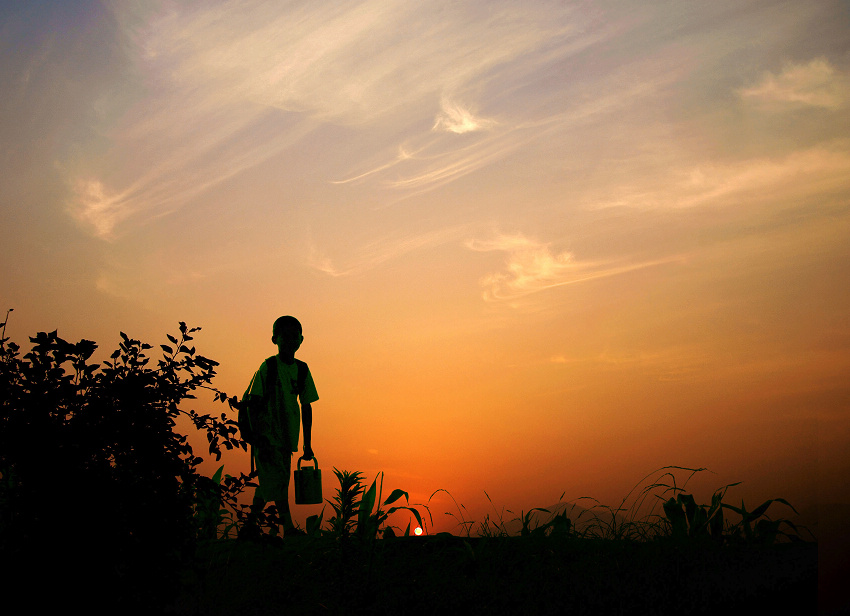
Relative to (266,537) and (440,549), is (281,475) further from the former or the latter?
(266,537)

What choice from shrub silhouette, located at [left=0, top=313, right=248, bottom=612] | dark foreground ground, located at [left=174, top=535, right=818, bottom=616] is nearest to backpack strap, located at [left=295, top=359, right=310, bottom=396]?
dark foreground ground, located at [left=174, top=535, right=818, bottom=616]

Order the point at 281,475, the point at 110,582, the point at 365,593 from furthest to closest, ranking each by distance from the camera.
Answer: the point at 281,475
the point at 365,593
the point at 110,582

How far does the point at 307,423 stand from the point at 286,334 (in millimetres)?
1088

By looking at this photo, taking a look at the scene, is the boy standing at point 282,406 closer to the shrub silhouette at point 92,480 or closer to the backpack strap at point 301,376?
the backpack strap at point 301,376

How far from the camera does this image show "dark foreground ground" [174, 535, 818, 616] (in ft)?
14.7

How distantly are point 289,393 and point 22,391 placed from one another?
377 cm

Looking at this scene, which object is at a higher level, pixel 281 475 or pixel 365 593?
pixel 281 475

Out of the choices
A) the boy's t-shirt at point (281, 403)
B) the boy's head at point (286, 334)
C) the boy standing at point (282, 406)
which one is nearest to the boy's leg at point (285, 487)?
the boy standing at point (282, 406)

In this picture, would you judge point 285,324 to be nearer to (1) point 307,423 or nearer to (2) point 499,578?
(1) point 307,423

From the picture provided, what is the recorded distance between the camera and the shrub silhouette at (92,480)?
380cm

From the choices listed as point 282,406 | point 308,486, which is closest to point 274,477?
point 308,486

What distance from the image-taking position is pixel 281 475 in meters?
7.55

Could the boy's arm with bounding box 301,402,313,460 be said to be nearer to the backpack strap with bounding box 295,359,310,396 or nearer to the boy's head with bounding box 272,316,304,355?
the backpack strap with bounding box 295,359,310,396

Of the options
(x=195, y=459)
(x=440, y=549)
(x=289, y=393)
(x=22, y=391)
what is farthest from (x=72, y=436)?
(x=289, y=393)
